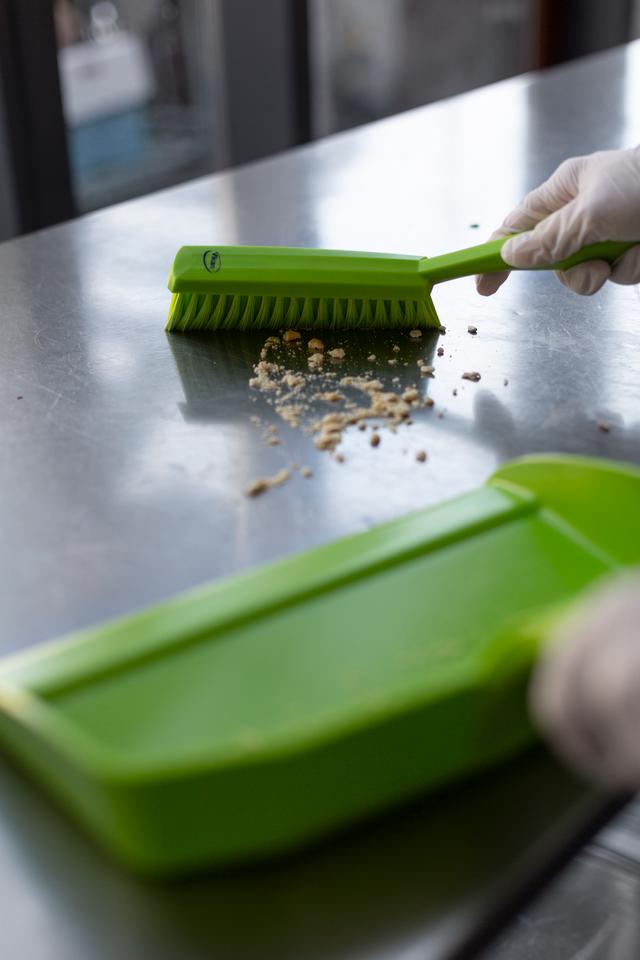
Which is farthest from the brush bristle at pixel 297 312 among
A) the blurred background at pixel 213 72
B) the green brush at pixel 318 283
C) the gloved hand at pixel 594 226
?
the blurred background at pixel 213 72

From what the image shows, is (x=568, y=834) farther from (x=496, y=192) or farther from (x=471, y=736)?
(x=496, y=192)

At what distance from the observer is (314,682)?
622 millimetres

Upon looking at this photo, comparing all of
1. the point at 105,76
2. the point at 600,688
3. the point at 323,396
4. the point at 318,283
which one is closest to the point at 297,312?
the point at 318,283

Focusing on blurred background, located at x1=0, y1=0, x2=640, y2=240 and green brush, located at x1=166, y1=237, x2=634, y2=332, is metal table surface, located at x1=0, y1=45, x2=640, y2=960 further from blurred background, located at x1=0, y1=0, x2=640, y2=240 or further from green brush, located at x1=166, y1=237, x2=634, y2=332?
blurred background, located at x1=0, y1=0, x2=640, y2=240

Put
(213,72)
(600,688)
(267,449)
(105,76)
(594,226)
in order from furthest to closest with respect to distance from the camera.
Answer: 1. (105,76)
2. (213,72)
3. (594,226)
4. (267,449)
5. (600,688)

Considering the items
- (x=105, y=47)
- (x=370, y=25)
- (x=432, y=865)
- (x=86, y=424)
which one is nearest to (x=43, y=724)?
(x=432, y=865)

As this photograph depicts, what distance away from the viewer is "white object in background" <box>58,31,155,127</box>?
3451 millimetres

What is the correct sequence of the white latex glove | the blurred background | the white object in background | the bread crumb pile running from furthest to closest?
the white object in background < the blurred background < the bread crumb pile < the white latex glove

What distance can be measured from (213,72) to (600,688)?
2750 mm

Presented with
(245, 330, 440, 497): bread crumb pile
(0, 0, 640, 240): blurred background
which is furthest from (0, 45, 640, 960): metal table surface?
(0, 0, 640, 240): blurred background

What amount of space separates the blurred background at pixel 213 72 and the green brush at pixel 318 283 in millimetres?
1262

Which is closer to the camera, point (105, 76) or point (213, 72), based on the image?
point (213, 72)

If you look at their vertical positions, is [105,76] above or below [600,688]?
below

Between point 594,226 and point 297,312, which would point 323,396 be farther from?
point 594,226
